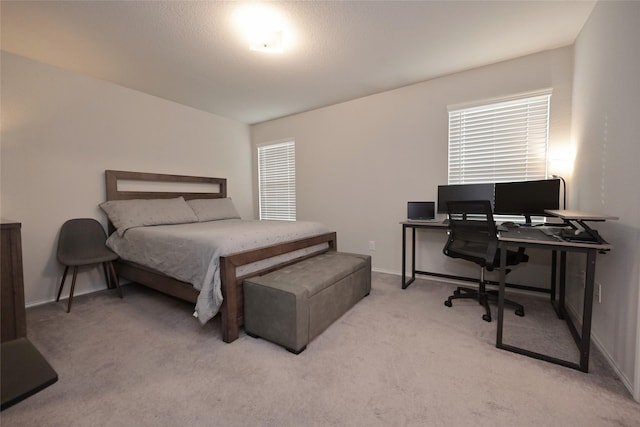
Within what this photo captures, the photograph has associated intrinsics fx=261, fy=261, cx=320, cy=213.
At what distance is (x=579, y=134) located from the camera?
2230 mm

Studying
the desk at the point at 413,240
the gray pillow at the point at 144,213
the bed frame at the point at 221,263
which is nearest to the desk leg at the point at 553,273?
the desk at the point at 413,240

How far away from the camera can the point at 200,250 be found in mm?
2053

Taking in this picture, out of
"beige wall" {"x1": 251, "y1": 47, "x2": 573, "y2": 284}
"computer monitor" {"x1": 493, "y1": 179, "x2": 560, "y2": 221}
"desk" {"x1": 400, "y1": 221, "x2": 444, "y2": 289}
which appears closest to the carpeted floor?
"desk" {"x1": 400, "y1": 221, "x2": 444, "y2": 289}

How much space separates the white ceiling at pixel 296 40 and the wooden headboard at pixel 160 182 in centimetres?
109

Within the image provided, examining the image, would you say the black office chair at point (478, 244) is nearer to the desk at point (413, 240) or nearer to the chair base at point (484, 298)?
the chair base at point (484, 298)

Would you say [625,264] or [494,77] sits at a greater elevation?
[494,77]

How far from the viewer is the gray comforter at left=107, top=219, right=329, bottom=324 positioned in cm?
191

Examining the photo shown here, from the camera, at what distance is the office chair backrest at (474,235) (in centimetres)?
214

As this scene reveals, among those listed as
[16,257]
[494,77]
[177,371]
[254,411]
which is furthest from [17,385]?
[494,77]

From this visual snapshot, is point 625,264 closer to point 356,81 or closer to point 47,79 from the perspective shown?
point 356,81

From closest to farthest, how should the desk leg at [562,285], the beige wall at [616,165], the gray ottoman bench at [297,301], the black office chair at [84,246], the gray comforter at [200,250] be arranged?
the beige wall at [616,165]
the gray ottoman bench at [297,301]
the gray comforter at [200,250]
the desk leg at [562,285]
the black office chair at [84,246]

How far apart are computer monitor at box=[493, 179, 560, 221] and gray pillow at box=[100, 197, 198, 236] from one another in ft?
11.8

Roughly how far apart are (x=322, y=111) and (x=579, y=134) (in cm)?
294

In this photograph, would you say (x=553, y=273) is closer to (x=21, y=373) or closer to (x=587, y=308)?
(x=587, y=308)
